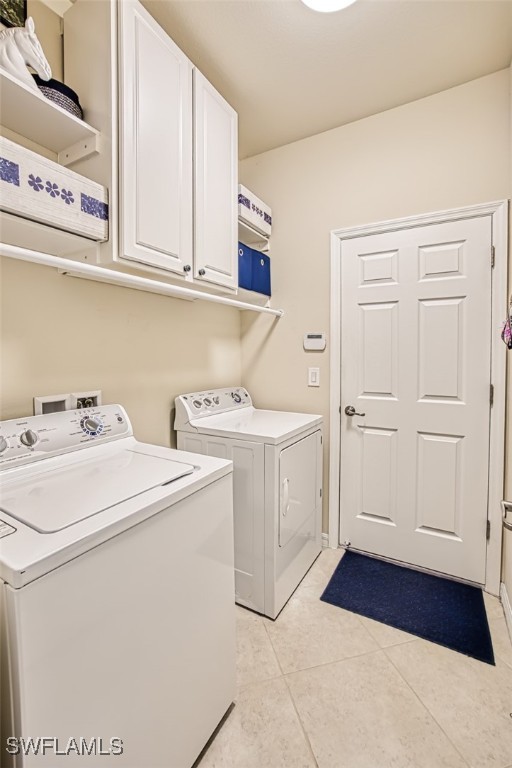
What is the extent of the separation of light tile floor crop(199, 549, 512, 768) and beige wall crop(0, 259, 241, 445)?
3.77 ft

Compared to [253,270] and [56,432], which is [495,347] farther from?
[56,432]

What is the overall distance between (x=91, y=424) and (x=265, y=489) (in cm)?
81

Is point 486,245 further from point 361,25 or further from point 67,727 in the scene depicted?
point 67,727

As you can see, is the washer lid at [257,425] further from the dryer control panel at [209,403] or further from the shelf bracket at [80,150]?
the shelf bracket at [80,150]

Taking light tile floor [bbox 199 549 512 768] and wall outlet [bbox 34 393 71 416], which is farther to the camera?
wall outlet [bbox 34 393 71 416]

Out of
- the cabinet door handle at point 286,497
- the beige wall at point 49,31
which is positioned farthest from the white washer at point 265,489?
the beige wall at point 49,31

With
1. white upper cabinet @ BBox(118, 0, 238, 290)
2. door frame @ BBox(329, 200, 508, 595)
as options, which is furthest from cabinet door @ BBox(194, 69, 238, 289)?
door frame @ BBox(329, 200, 508, 595)

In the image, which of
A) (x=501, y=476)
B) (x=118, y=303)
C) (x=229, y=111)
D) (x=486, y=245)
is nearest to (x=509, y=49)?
(x=486, y=245)

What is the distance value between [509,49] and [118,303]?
7.22ft

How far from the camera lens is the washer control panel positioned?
44.3 inches

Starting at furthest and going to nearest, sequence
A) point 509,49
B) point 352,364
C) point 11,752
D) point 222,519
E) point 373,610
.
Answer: point 352,364 → point 373,610 → point 509,49 → point 222,519 → point 11,752

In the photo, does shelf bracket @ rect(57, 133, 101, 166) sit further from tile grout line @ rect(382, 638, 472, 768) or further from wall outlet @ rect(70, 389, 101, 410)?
tile grout line @ rect(382, 638, 472, 768)

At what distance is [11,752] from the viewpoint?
65 centimetres

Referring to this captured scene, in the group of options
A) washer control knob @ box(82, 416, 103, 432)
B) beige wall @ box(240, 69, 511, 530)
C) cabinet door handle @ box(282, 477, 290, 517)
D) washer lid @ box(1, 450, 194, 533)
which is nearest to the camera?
washer lid @ box(1, 450, 194, 533)
